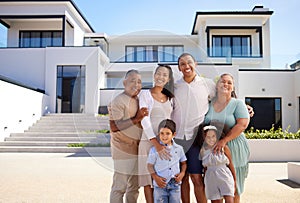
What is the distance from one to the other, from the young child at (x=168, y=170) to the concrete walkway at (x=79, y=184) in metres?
0.54

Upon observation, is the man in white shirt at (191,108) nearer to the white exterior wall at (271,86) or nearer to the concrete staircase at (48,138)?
the concrete staircase at (48,138)

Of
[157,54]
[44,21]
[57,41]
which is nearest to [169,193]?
[157,54]

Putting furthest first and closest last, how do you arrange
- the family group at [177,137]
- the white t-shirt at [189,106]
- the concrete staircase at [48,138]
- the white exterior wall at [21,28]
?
the white exterior wall at [21,28], the concrete staircase at [48,138], the white t-shirt at [189,106], the family group at [177,137]

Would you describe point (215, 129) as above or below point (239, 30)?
below

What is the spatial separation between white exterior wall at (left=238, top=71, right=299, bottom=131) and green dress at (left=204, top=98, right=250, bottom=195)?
46.0 feet

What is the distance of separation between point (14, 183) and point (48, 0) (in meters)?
16.6

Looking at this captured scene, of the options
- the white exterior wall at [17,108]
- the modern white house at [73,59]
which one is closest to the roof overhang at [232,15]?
the modern white house at [73,59]

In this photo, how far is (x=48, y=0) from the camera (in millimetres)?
19438

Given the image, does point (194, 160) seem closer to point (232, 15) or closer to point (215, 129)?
point (215, 129)

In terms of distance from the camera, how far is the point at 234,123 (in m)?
3.03

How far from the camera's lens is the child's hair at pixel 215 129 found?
2.99 metres

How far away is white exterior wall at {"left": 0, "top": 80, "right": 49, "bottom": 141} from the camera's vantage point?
40.6ft

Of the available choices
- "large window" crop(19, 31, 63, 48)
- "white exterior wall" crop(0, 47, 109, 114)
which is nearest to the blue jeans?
"white exterior wall" crop(0, 47, 109, 114)

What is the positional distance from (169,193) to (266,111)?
1525cm
